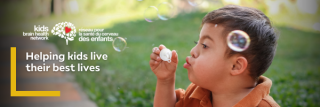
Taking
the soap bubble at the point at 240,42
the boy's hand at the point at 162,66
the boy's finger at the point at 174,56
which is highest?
the soap bubble at the point at 240,42

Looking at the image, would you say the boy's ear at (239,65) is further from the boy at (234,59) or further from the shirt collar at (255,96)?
the shirt collar at (255,96)

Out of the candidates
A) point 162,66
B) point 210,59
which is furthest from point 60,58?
point 210,59

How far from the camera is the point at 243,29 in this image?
147 centimetres

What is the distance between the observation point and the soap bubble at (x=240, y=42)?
1456 millimetres

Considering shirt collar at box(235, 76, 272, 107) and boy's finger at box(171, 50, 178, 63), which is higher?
boy's finger at box(171, 50, 178, 63)

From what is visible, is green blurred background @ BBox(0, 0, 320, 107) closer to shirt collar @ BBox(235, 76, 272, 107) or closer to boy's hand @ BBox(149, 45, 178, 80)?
shirt collar @ BBox(235, 76, 272, 107)

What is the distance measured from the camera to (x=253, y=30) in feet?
4.80

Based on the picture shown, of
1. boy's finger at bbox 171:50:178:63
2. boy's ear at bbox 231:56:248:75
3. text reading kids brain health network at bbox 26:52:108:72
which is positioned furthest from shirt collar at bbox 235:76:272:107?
text reading kids brain health network at bbox 26:52:108:72

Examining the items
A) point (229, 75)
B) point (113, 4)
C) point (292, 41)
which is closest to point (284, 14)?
point (292, 41)

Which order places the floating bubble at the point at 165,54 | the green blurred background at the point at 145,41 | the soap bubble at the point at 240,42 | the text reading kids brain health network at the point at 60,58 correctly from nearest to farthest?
the soap bubble at the point at 240,42, the floating bubble at the point at 165,54, the green blurred background at the point at 145,41, the text reading kids brain health network at the point at 60,58

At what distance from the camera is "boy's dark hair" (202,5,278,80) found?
146 cm

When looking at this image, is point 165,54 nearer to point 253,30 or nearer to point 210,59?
point 210,59

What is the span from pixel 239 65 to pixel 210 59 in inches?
5.6

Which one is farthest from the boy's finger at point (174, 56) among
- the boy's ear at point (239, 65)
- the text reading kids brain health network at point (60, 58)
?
the text reading kids brain health network at point (60, 58)
